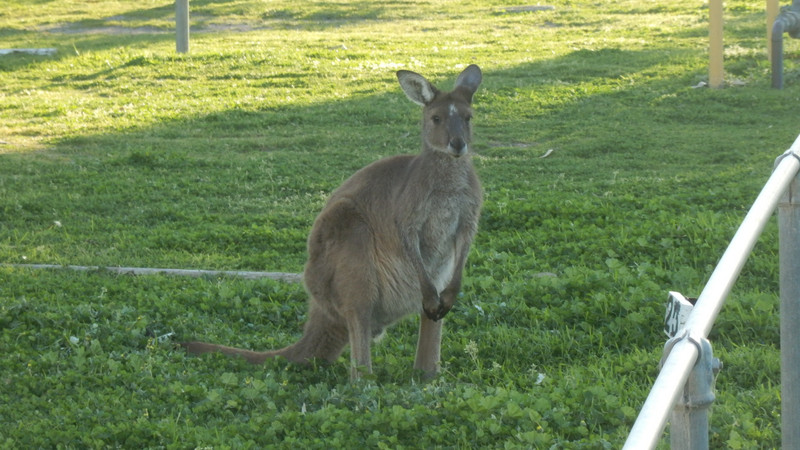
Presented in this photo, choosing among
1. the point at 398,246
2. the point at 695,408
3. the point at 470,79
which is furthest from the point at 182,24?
the point at 695,408

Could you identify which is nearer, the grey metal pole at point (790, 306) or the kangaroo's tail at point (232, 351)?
the grey metal pole at point (790, 306)

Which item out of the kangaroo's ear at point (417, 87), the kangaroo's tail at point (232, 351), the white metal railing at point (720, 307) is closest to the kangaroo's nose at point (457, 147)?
the kangaroo's ear at point (417, 87)

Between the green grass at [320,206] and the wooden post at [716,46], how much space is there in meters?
0.33

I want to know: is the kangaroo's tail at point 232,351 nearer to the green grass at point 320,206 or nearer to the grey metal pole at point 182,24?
the green grass at point 320,206

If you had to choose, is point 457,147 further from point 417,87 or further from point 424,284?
point 424,284

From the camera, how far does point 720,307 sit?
191 cm

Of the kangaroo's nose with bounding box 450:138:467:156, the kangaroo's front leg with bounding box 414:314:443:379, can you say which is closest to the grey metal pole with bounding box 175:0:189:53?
the kangaroo's nose with bounding box 450:138:467:156

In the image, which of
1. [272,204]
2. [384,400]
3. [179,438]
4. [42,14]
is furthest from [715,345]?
[42,14]

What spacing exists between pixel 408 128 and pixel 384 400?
7.03 meters

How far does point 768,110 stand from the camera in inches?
452

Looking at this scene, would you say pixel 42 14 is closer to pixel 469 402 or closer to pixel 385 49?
pixel 385 49

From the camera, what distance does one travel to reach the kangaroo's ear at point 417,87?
4758mm

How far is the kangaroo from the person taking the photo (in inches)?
181

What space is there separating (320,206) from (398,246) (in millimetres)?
3461
